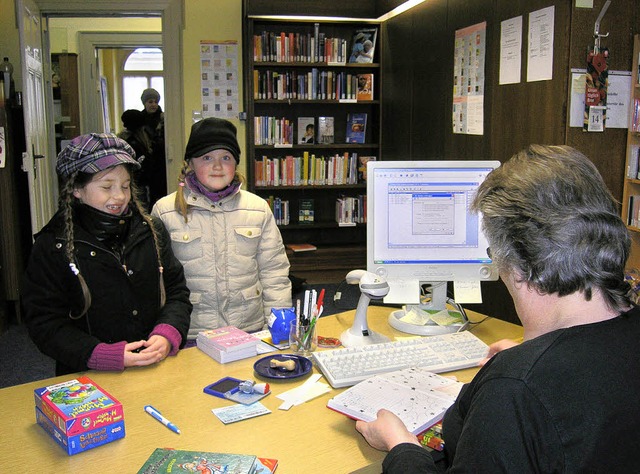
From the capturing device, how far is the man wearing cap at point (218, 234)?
225cm

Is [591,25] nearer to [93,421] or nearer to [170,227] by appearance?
[170,227]

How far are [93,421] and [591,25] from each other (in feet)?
9.36

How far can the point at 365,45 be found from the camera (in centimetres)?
535

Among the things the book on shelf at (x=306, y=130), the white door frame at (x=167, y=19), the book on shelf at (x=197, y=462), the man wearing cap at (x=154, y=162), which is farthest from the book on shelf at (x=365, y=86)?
the book on shelf at (x=197, y=462)

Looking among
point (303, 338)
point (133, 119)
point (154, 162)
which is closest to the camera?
point (303, 338)

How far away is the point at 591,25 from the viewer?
9.97 feet

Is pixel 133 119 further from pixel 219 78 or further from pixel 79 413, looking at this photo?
pixel 79 413

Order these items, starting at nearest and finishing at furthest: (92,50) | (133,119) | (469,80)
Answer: (469,80), (133,119), (92,50)

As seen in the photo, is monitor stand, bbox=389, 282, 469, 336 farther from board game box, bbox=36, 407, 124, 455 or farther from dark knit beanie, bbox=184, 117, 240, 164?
board game box, bbox=36, 407, 124, 455

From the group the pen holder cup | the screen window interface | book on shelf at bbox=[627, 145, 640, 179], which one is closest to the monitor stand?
the screen window interface

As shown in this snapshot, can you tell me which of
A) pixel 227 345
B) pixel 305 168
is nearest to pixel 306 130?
pixel 305 168

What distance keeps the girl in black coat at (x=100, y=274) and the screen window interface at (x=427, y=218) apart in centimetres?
70

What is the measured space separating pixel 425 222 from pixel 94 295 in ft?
3.37

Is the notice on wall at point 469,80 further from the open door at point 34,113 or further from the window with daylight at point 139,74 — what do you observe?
the window with daylight at point 139,74
